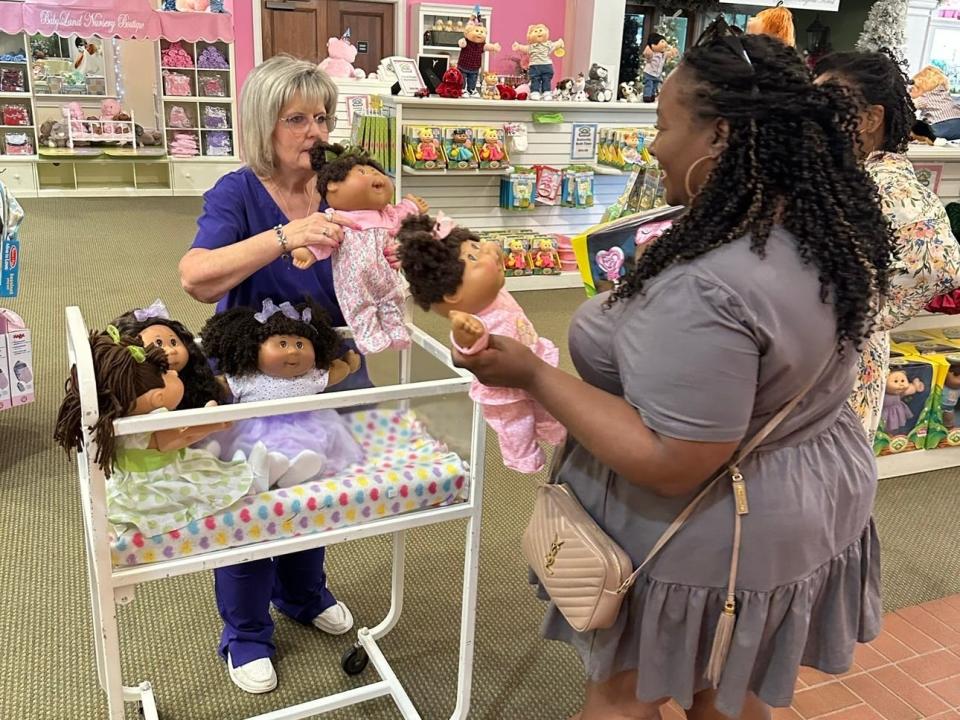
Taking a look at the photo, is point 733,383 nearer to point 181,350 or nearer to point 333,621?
point 181,350

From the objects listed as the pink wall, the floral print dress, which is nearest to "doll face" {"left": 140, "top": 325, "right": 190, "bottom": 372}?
the floral print dress

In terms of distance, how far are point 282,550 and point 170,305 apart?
164 inches

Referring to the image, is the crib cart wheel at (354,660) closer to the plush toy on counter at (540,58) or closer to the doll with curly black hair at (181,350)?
the doll with curly black hair at (181,350)

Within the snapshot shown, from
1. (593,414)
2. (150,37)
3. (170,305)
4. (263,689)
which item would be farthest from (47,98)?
(593,414)

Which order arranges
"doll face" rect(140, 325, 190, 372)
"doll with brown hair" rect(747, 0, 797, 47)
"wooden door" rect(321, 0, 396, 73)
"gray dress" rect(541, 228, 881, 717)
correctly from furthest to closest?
1. "wooden door" rect(321, 0, 396, 73)
2. "doll with brown hair" rect(747, 0, 797, 47)
3. "doll face" rect(140, 325, 190, 372)
4. "gray dress" rect(541, 228, 881, 717)

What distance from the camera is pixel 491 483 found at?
3287 mm

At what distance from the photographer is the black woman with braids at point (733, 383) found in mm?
1061

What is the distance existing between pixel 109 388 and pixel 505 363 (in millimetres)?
638

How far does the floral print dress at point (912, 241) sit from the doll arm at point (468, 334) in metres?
1.47

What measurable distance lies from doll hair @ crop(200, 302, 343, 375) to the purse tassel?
3.06 feet

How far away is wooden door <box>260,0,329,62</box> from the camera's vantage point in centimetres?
992

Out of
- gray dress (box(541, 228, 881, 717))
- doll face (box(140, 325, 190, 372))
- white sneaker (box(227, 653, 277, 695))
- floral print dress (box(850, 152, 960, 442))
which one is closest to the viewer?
gray dress (box(541, 228, 881, 717))

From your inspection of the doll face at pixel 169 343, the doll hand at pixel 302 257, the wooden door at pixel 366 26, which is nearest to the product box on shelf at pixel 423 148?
the doll hand at pixel 302 257

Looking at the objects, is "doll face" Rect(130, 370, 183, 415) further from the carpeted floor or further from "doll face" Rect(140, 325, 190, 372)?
the carpeted floor
